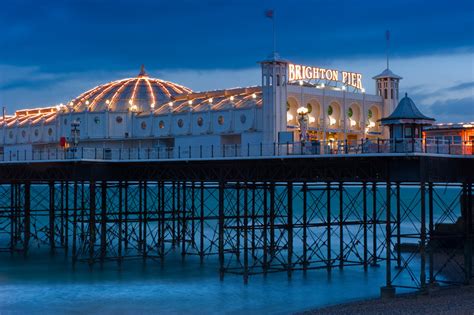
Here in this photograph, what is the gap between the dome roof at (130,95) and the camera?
6562cm

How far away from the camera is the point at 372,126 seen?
2280 inches

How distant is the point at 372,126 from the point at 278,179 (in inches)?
551

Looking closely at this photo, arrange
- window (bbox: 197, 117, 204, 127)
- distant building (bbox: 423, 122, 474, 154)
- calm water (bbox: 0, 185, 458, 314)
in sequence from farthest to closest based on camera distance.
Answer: window (bbox: 197, 117, 204, 127) < distant building (bbox: 423, 122, 474, 154) < calm water (bbox: 0, 185, 458, 314)

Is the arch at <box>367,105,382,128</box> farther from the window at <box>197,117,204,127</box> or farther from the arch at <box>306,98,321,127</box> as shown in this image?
the window at <box>197,117,204,127</box>

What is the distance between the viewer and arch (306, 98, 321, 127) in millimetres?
54594

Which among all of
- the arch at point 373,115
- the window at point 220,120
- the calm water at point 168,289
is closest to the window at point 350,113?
the arch at point 373,115

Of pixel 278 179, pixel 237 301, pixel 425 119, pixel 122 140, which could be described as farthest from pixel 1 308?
pixel 122 140

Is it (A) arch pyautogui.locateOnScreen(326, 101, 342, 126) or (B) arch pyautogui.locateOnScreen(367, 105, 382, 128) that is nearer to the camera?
(A) arch pyautogui.locateOnScreen(326, 101, 342, 126)

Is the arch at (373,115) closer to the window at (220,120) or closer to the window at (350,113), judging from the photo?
the window at (350,113)

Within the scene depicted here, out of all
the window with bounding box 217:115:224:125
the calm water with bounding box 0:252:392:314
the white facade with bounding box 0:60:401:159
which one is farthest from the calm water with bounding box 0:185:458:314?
the window with bounding box 217:115:224:125

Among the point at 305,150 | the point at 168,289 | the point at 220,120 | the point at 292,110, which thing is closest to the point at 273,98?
the point at 292,110

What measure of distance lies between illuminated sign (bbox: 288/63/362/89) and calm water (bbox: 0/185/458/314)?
12.0 m

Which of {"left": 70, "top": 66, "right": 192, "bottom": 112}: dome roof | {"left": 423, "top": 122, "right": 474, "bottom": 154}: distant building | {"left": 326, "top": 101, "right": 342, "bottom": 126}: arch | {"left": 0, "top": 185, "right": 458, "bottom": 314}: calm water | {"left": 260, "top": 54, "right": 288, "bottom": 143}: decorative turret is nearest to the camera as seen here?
{"left": 0, "top": 185, "right": 458, "bottom": 314}: calm water

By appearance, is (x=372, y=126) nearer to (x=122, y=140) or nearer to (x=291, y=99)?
(x=291, y=99)
